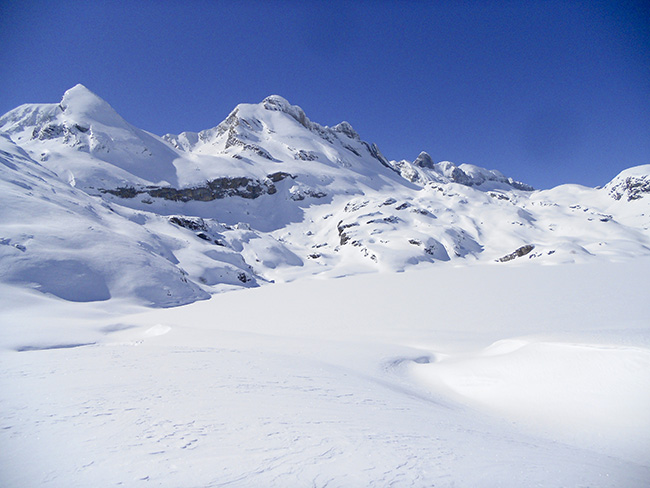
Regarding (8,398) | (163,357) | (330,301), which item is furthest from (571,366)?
(330,301)

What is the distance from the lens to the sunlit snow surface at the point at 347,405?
9.91 feet

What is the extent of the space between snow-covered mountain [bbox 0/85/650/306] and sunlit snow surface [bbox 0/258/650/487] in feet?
44.2

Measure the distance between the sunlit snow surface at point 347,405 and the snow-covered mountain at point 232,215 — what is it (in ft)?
44.2

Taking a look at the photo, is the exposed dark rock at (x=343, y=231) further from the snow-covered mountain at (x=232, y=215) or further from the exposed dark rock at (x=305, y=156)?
the exposed dark rock at (x=305, y=156)

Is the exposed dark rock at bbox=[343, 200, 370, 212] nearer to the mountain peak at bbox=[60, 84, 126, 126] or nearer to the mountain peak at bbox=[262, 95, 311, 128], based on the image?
the mountain peak at bbox=[60, 84, 126, 126]

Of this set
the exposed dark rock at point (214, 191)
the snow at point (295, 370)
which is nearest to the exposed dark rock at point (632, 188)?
the exposed dark rock at point (214, 191)

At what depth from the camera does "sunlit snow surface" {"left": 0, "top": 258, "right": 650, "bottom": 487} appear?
3021mm

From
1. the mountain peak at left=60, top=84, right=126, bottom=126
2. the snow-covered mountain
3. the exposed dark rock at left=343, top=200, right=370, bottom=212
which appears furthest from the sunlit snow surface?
the mountain peak at left=60, top=84, right=126, bottom=126

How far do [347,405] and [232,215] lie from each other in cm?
7446

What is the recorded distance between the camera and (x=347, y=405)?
495cm

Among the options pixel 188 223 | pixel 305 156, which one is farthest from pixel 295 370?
pixel 305 156

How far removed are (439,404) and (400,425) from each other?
1952 mm

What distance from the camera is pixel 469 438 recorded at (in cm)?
416

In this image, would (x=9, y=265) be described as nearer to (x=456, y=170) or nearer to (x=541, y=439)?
(x=541, y=439)
